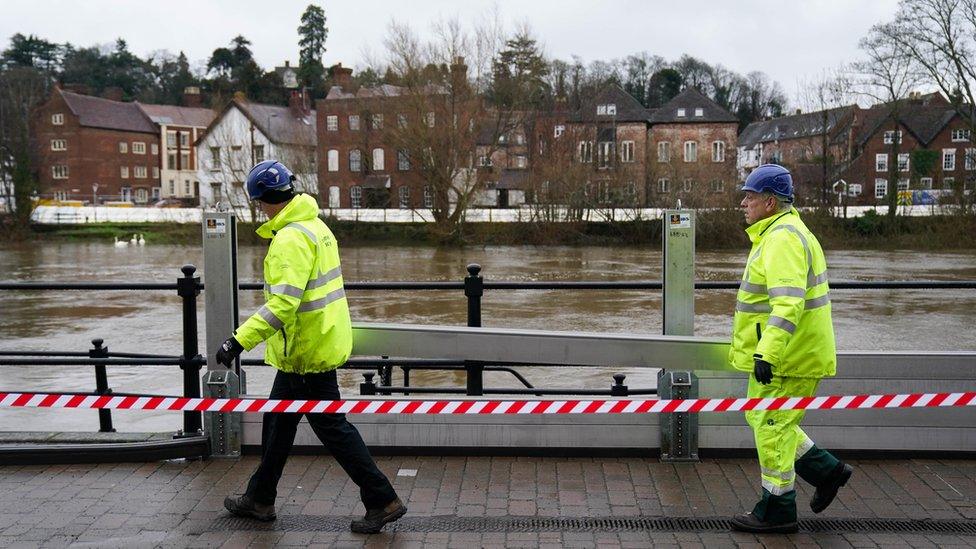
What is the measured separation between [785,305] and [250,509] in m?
3.06

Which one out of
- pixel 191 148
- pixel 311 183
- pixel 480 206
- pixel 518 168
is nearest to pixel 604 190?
pixel 480 206

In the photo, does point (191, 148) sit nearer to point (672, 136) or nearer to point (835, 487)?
point (672, 136)

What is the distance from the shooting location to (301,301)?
5.00 meters

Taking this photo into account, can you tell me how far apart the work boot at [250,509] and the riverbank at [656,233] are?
4699 centimetres

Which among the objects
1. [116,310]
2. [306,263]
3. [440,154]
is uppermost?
[440,154]

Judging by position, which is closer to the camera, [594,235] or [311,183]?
[594,235]

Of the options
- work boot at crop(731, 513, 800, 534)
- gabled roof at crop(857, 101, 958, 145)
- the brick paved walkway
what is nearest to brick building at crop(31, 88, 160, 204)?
gabled roof at crop(857, 101, 958, 145)

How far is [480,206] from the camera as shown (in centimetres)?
6306

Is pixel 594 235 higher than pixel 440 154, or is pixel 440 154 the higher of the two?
pixel 440 154

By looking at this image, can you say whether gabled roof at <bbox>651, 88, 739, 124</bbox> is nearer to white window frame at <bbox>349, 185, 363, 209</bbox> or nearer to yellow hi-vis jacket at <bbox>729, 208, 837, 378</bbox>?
white window frame at <bbox>349, 185, 363, 209</bbox>

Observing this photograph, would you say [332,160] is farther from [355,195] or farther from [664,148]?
[664,148]

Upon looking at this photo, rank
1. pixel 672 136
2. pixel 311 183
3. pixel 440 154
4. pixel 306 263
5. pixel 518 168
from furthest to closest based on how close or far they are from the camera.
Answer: pixel 672 136
pixel 518 168
pixel 311 183
pixel 440 154
pixel 306 263

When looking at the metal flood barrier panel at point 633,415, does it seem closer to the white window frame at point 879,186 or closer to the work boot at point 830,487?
the work boot at point 830,487

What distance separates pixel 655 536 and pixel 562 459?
1.42 metres
